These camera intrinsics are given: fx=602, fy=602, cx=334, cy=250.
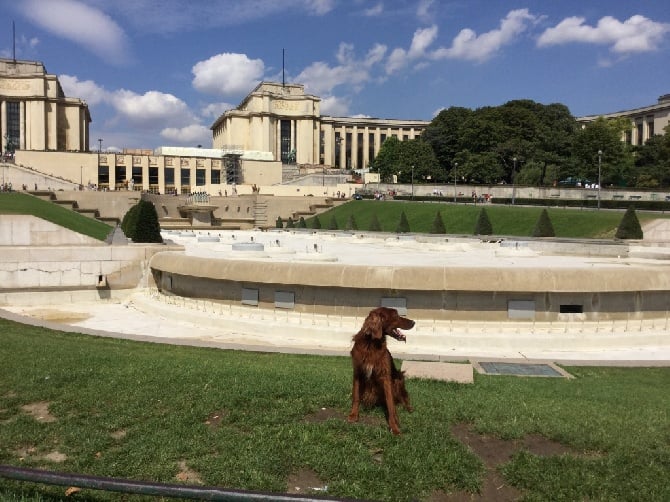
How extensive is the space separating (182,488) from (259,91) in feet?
387

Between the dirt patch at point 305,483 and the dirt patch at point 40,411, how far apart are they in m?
2.93

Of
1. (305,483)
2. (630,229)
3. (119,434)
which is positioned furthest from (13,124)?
(305,483)

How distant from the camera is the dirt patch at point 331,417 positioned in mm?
6391

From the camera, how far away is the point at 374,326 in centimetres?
602

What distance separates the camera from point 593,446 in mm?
5914

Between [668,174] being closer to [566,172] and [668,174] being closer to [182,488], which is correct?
[566,172]

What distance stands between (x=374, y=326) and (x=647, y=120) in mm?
115212

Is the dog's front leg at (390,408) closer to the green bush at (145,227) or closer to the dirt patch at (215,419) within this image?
the dirt patch at (215,419)

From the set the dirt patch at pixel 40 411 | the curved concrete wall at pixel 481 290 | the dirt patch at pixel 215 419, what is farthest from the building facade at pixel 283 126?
the dirt patch at pixel 215 419

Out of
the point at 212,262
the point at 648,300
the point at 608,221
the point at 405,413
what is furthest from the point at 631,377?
the point at 608,221

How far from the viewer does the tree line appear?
233 feet

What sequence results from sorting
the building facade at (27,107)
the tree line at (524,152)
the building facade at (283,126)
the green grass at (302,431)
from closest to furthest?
the green grass at (302,431), the tree line at (524,152), the building facade at (27,107), the building facade at (283,126)

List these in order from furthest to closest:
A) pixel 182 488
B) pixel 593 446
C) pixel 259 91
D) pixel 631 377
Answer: pixel 259 91
pixel 631 377
pixel 593 446
pixel 182 488

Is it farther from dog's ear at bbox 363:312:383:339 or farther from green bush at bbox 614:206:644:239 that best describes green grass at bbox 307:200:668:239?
dog's ear at bbox 363:312:383:339
